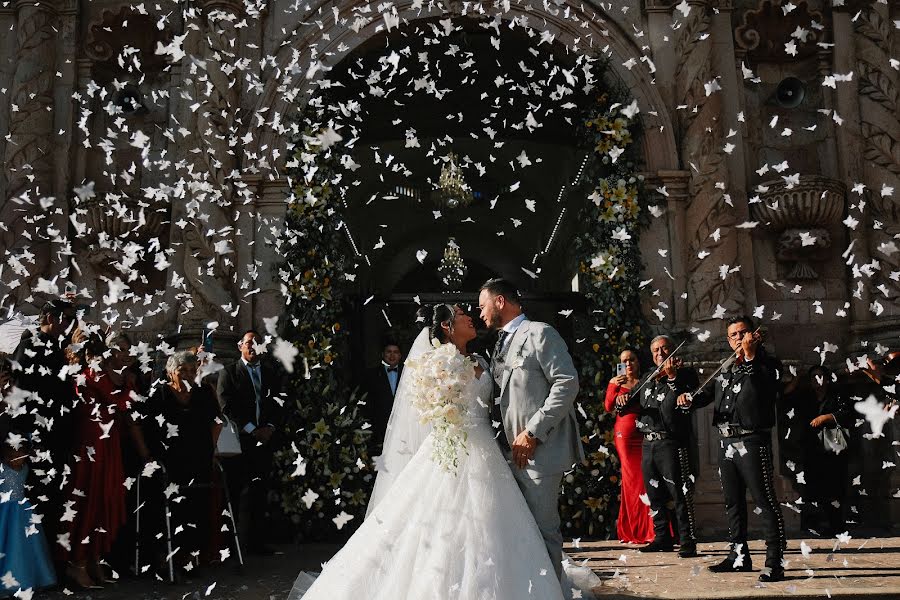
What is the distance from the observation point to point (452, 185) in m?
14.3

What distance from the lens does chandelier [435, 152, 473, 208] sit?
1417 centimetres

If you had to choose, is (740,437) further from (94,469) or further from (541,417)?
(94,469)

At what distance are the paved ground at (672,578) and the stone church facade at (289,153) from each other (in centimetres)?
200

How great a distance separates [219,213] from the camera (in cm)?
959

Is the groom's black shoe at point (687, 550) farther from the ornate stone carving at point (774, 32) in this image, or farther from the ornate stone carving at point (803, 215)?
the ornate stone carving at point (774, 32)

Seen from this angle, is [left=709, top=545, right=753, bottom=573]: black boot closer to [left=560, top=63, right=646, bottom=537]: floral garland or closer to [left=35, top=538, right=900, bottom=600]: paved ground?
[left=35, top=538, right=900, bottom=600]: paved ground

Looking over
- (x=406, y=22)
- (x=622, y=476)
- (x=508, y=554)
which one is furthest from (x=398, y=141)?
(x=508, y=554)

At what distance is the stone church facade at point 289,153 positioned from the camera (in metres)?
9.61

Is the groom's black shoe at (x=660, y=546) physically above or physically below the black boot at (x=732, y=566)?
below

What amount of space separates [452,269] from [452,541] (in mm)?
14372

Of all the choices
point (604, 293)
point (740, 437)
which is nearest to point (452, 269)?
point (604, 293)

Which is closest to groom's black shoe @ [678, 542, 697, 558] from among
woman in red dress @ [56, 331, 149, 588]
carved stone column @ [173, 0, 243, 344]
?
woman in red dress @ [56, 331, 149, 588]

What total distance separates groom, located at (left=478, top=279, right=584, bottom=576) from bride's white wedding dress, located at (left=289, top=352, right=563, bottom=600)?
138mm

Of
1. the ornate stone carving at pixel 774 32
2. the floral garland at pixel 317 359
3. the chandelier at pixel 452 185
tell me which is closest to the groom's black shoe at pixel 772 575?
the floral garland at pixel 317 359
